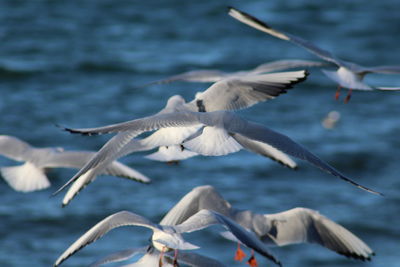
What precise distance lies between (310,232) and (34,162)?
164cm

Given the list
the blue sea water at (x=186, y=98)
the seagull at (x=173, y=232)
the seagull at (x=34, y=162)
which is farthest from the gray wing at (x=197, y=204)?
the blue sea water at (x=186, y=98)

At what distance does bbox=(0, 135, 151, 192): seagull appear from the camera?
15.6ft

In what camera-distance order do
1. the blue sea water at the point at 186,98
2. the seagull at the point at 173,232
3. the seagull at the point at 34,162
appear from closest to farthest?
the seagull at the point at 173,232 → the seagull at the point at 34,162 → the blue sea water at the point at 186,98

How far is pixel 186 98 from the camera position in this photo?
8.38m

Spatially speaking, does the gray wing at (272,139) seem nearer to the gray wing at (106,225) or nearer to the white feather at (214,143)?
the white feather at (214,143)

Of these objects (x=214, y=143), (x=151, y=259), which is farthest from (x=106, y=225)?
(x=214, y=143)

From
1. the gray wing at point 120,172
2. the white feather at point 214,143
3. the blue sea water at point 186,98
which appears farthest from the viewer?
the blue sea water at point 186,98

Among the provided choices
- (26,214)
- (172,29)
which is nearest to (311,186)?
(26,214)

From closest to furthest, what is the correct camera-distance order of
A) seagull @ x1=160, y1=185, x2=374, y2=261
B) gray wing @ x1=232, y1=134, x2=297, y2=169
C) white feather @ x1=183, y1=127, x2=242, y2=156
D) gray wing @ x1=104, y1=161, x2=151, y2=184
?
white feather @ x1=183, y1=127, x2=242, y2=156
seagull @ x1=160, y1=185, x2=374, y2=261
gray wing @ x1=232, y1=134, x2=297, y2=169
gray wing @ x1=104, y1=161, x2=151, y2=184

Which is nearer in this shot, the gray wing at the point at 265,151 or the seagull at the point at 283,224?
the seagull at the point at 283,224

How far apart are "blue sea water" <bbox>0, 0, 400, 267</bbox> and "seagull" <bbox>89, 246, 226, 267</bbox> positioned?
6.46 feet

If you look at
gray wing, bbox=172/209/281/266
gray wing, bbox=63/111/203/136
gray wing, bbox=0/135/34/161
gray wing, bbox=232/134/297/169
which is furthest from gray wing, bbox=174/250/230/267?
gray wing, bbox=0/135/34/161

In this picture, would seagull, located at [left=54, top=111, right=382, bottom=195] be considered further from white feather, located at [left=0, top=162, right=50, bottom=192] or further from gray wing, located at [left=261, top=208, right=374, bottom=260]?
white feather, located at [left=0, top=162, right=50, bottom=192]

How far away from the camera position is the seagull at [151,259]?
335 centimetres
